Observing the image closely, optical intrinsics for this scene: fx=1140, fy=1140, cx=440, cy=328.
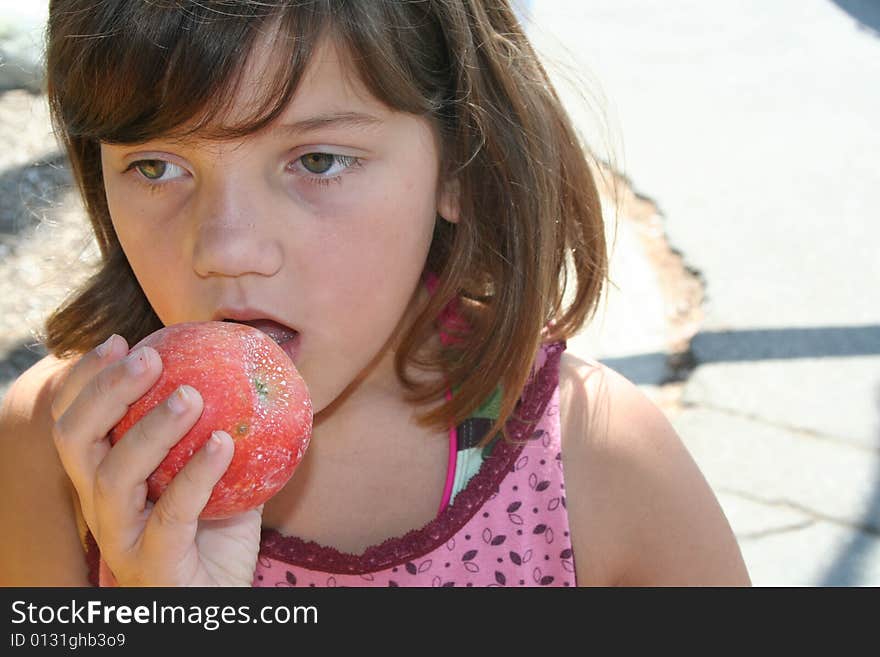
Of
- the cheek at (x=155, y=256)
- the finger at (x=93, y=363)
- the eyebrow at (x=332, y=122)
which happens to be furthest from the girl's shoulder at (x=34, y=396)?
the eyebrow at (x=332, y=122)

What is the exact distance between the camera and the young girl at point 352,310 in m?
1.59

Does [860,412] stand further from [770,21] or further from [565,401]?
[770,21]

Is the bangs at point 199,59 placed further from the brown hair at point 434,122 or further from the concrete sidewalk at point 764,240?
the concrete sidewalk at point 764,240

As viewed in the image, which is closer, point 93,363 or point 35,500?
point 93,363

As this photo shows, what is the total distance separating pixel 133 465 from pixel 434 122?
2.48ft

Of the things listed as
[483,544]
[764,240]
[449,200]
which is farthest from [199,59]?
[764,240]

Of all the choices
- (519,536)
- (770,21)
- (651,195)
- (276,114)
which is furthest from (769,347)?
(770,21)

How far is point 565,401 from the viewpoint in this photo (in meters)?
2.06

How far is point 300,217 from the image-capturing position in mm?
1655

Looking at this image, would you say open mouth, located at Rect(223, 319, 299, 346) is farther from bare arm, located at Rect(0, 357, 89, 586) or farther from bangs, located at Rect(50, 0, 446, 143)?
bare arm, located at Rect(0, 357, 89, 586)

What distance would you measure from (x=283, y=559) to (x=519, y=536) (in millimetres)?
411

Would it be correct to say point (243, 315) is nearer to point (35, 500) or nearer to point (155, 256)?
point (155, 256)

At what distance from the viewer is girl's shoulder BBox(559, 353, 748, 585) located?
1.95 m

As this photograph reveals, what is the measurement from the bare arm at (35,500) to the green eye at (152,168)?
67cm
